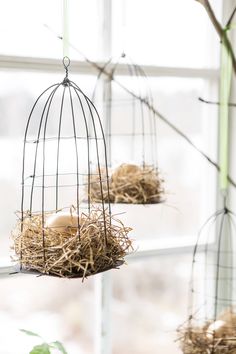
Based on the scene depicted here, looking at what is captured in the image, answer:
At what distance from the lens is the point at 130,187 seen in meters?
1.91

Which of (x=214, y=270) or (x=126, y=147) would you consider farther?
(x=214, y=270)

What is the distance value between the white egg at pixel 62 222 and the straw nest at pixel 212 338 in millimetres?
744

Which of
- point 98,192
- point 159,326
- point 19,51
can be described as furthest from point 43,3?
point 159,326

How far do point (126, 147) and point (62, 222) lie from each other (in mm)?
1010

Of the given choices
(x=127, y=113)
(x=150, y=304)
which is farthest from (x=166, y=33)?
(x=150, y=304)

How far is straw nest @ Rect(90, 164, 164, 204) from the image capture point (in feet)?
6.25

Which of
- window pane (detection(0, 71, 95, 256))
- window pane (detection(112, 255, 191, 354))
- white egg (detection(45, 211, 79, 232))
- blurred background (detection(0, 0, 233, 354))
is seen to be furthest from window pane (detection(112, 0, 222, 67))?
white egg (detection(45, 211, 79, 232))

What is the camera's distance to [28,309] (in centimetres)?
230

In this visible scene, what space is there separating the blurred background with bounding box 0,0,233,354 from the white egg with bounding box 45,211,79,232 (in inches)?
26.8

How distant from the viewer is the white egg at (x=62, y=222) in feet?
4.98

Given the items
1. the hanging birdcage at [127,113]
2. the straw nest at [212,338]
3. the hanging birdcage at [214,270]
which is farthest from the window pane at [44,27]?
the straw nest at [212,338]

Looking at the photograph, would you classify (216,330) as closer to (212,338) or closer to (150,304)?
(212,338)

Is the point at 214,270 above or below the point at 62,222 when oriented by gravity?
below

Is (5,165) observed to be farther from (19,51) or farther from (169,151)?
(169,151)
